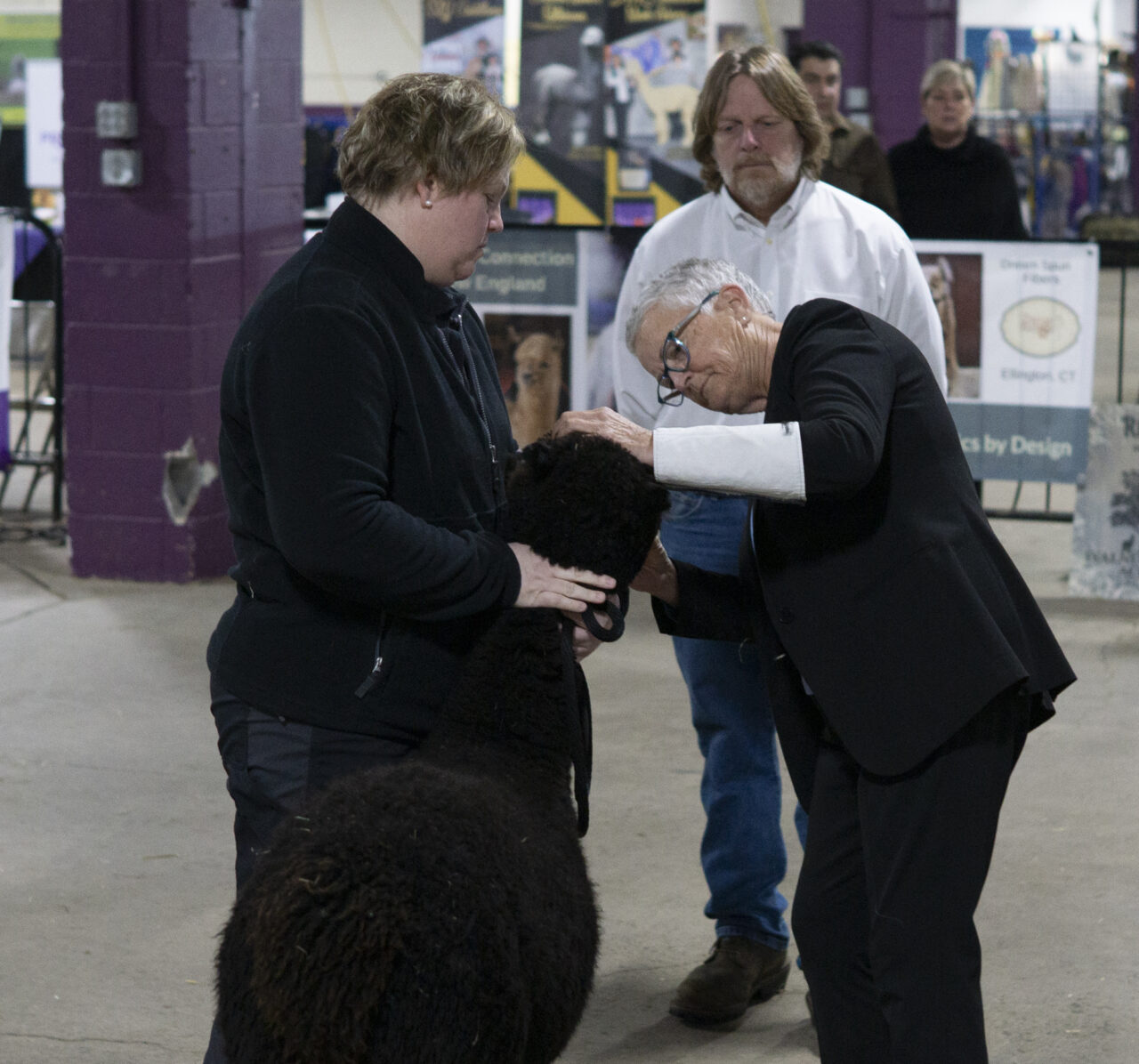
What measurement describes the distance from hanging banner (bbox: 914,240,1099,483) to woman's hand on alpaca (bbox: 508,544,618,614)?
14.6 ft

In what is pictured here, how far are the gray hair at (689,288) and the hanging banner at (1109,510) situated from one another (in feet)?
14.2

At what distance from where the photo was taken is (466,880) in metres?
2.04

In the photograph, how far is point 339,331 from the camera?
209cm

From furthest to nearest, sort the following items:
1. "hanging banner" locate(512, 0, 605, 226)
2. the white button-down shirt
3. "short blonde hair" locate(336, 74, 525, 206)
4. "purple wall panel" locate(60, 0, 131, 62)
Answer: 1. "hanging banner" locate(512, 0, 605, 226)
2. "purple wall panel" locate(60, 0, 131, 62)
3. the white button-down shirt
4. "short blonde hair" locate(336, 74, 525, 206)

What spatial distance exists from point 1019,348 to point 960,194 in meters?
1.21

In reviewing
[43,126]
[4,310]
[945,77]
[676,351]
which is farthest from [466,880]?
[43,126]

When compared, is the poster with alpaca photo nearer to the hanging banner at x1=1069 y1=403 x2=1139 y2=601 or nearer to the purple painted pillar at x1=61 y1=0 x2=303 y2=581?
the purple painted pillar at x1=61 y1=0 x2=303 y2=581

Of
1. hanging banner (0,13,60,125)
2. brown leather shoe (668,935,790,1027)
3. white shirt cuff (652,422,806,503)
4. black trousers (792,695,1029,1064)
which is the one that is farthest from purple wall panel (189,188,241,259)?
hanging banner (0,13,60,125)

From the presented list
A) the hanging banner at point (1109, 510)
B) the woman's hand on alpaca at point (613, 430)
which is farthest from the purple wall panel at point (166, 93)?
the woman's hand on alpaca at point (613, 430)

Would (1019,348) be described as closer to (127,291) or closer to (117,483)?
(127,291)

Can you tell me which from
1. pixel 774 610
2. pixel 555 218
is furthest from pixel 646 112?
pixel 774 610

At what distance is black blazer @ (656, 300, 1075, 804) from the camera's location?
2299mm

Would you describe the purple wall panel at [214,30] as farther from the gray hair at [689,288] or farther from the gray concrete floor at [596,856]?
the gray hair at [689,288]

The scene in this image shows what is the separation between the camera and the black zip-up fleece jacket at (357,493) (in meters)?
2.07
